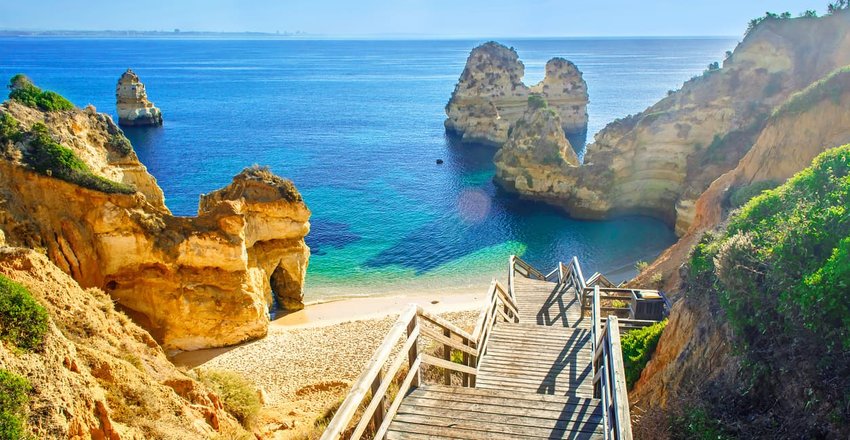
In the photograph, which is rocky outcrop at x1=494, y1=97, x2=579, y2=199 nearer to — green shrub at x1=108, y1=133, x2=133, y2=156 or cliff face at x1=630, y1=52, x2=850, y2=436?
cliff face at x1=630, y1=52, x2=850, y2=436

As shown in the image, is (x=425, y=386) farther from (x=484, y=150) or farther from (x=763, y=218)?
(x=484, y=150)

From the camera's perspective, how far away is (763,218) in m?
9.61

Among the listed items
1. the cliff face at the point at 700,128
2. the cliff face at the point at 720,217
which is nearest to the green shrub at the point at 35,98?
the cliff face at the point at 720,217

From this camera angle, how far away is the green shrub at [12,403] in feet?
22.0

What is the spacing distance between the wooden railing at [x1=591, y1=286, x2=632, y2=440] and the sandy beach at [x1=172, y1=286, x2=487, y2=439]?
268 inches

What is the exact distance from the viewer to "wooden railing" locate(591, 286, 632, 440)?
214 inches

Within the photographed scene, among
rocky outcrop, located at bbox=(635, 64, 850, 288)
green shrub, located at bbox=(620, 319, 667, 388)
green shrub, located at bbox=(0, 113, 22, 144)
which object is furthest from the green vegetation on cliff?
green shrub, located at bbox=(0, 113, 22, 144)

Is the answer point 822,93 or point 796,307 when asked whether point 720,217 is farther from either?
point 796,307

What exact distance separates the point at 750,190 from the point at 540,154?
A: 2692 cm

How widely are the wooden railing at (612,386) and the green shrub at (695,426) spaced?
3.66 ft

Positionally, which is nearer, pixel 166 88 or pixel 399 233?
pixel 399 233

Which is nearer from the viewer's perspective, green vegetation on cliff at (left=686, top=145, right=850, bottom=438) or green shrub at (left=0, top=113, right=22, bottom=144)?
green vegetation on cliff at (left=686, top=145, right=850, bottom=438)

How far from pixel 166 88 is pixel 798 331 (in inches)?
5158

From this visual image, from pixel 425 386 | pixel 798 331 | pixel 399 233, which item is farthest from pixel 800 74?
pixel 425 386
